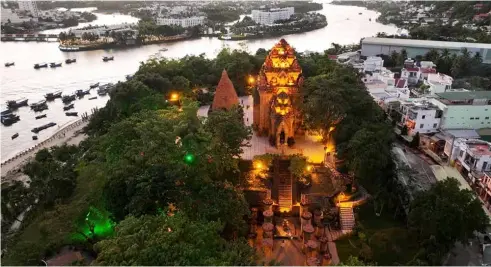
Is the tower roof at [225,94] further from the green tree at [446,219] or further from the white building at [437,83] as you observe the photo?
the white building at [437,83]

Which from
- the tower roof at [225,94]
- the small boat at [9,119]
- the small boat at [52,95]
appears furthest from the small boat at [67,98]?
the tower roof at [225,94]

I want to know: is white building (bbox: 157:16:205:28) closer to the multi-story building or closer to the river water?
the river water

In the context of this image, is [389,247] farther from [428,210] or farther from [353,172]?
[353,172]

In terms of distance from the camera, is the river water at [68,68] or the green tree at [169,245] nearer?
the green tree at [169,245]

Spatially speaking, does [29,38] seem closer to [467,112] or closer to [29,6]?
[29,6]

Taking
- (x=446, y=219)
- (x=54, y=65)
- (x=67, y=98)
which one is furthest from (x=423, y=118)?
(x=54, y=65)

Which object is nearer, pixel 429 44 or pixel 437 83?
pixel 437 83
